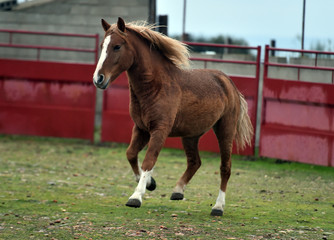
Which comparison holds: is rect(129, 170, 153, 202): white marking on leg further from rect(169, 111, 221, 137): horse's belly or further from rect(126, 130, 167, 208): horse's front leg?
rect(169, 111, 221, 137): horse's belly

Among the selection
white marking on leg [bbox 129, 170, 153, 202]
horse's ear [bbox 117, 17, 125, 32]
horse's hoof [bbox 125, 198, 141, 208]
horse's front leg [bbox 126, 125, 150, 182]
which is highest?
horse's ear [bbox 117, 17, 125, 32]

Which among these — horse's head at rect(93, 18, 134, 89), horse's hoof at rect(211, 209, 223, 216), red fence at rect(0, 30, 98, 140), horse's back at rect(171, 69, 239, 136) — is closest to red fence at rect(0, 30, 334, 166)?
red fence at rect(0, 30, 98, 140)

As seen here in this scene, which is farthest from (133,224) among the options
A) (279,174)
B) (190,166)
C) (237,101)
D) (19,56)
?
(19,56)

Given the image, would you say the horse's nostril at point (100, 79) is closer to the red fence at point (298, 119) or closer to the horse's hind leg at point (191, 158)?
the horse's hind leg at point (191, 158)

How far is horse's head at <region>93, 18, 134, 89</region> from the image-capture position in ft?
18.6

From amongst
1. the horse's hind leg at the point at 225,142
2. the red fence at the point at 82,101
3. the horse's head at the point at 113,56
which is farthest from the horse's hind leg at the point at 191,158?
the red fence at the point at 82,101

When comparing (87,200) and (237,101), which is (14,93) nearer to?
(87,200)

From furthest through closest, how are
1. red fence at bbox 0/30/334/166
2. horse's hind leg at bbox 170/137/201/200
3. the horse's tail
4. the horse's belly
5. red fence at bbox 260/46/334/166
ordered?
red fence at bbox 0/30/334/166 → red fence at bbox 260/46/334/166 → the horse's tail → horse's hind leg at bbox 170/137/201/200 → the horse's belly

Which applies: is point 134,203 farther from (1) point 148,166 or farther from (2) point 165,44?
(2) point 165,44

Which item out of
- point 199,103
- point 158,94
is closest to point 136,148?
point 158,94

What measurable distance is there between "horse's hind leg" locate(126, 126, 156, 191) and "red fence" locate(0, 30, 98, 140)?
6139 millimetres

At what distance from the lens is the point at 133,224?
600 centimetres

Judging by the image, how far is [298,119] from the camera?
10672 mm

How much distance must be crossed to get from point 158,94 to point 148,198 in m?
1.95
